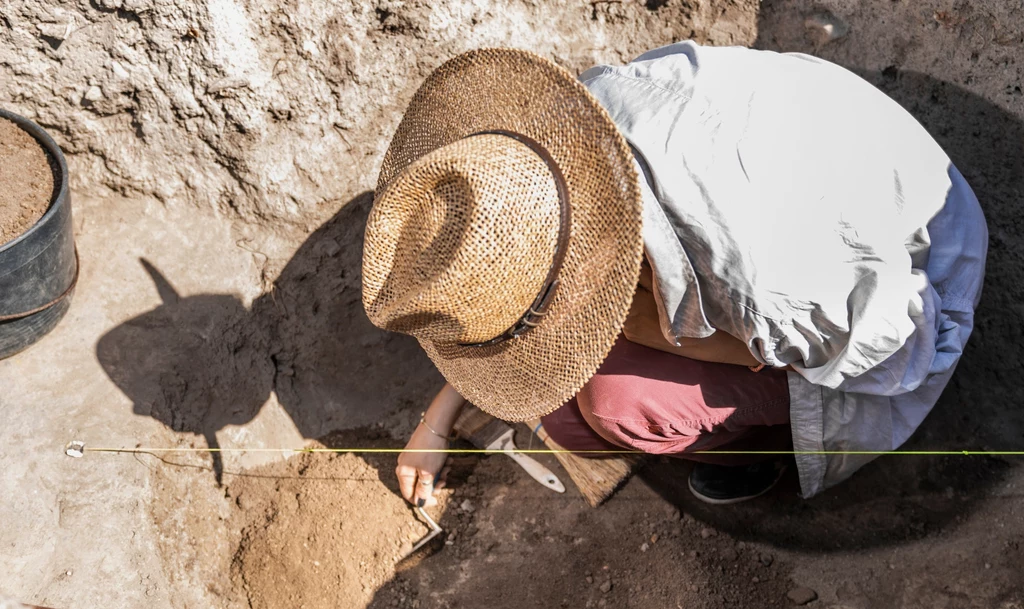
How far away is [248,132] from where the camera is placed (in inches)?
87.4

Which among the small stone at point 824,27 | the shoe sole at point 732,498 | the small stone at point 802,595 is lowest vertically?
the small stone at point 802,595

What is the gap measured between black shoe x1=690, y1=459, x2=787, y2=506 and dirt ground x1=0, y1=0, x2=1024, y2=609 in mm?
77

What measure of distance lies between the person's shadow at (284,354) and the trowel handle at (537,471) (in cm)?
38

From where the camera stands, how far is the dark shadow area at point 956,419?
201 centimetres

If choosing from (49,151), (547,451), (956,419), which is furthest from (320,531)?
(956,419)

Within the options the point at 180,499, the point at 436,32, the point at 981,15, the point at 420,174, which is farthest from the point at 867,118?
the point at 180,499

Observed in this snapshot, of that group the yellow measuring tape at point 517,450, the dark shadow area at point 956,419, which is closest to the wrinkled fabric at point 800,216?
the yellow measuring tape at point 517,450

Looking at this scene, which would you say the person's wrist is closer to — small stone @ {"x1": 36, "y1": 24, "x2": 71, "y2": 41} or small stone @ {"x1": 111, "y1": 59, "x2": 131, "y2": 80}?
small stone @ {"x1": 111, "y1": 59, "x2": 131, "y2": 80}

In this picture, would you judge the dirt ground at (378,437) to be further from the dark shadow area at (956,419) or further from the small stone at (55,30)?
the small stone at (55,30)

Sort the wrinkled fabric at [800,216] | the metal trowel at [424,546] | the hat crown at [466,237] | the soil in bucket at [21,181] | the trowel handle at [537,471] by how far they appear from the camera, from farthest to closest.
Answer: the trowel handle at [537,471] → the metal trowel at [424,546] → the soil in bucket at [21,181] → the wrinkled fabric at [800,216] → the hat crown at [466,237]

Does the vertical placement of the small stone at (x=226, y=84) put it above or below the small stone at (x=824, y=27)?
below

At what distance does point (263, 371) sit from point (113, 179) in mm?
697

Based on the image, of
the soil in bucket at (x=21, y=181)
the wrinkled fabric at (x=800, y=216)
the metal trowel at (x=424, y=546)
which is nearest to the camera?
the wrinkled fabric at (x=800, y=216)

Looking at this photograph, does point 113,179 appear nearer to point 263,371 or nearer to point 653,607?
point 263,371
